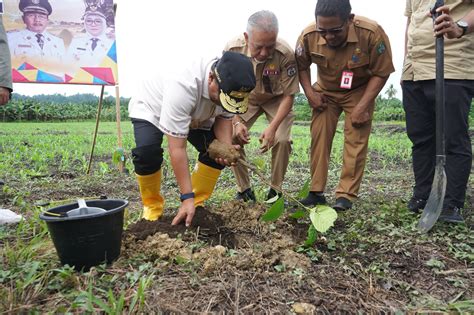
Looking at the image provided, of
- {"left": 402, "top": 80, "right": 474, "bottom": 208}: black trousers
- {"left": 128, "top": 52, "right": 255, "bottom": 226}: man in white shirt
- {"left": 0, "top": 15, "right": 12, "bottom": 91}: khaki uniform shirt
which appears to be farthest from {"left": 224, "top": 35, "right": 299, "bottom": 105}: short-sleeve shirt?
{"left": 0, "top": 15, "right": 12, "bottom": 91}: khaki uniform shirt

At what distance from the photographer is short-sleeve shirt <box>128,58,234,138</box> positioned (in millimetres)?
2217

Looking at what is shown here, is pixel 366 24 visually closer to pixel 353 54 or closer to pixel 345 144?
pixel 353 54

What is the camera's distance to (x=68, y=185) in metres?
4.24

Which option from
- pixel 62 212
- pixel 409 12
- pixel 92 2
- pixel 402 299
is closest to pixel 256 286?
pixel 402 299

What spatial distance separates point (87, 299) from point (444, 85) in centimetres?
238

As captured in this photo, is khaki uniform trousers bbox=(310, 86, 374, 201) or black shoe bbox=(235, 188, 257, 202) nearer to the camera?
khaki uniform trousers bbox=(310, 86, 374, 201)

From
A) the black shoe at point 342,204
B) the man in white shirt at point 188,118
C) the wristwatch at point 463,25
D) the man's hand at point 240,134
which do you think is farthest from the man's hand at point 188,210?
the wristwatch at point 463,25

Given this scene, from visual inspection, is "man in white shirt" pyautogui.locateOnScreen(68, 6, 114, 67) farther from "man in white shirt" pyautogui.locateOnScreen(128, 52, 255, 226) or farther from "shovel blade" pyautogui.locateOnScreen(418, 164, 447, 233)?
"shovel blade" pyautogui.locateOnScreen(418, 164, 447, 233)

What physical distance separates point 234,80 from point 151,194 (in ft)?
3.67

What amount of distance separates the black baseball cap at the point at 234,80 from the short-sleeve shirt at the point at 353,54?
1177 millimetres

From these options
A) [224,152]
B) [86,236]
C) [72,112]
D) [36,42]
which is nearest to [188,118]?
[224,152]

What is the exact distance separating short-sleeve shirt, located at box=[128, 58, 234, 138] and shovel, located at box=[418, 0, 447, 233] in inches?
53.6

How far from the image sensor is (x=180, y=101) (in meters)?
2.23

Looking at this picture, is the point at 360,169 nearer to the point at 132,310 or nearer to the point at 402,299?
the point at 402,299
